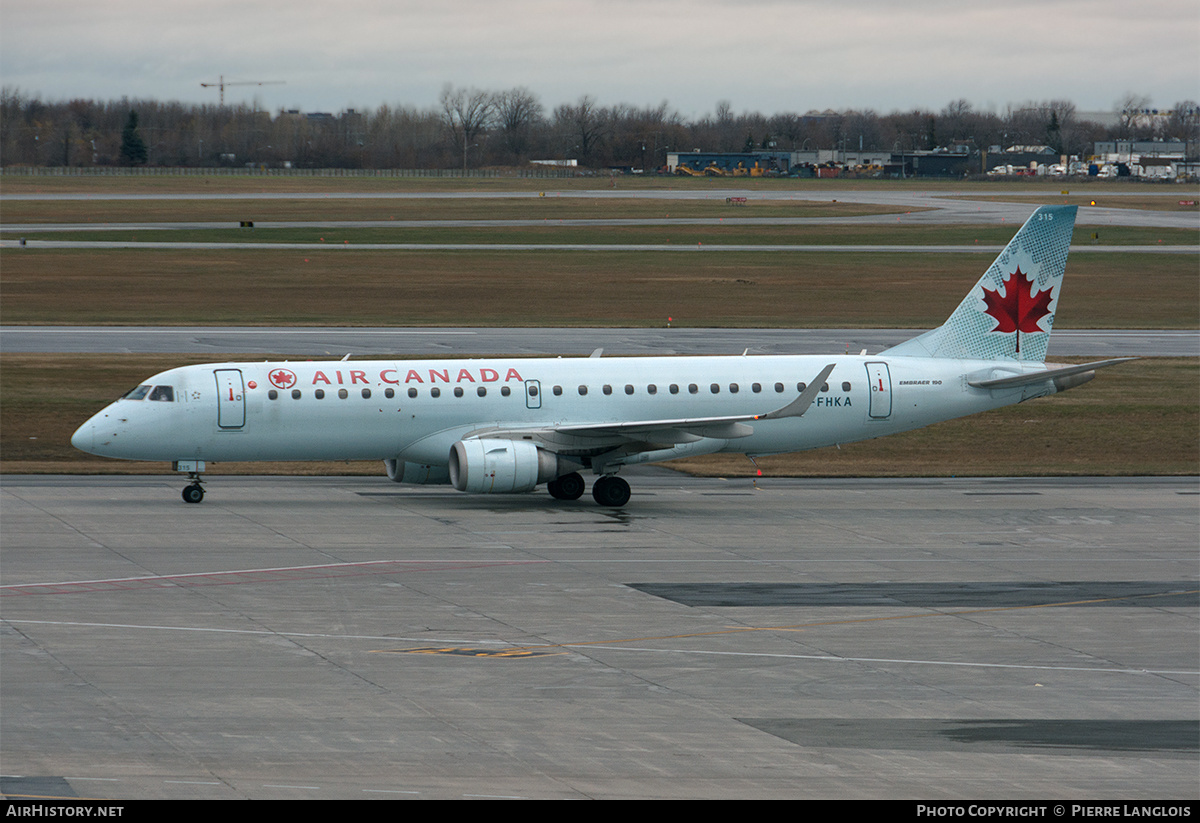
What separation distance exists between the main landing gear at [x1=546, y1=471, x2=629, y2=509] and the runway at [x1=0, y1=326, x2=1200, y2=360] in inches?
1054

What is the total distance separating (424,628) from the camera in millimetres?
26531

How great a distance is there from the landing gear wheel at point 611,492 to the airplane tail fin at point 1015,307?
982 cm

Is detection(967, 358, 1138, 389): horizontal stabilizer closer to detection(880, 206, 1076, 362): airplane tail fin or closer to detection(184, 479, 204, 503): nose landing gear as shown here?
detection(880, 206, 1076, 362): airplane tail fin

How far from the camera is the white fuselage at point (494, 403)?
127 ft

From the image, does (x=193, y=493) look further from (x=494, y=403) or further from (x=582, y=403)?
(x=582, y=403)

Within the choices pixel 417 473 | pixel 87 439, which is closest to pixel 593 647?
pixel 417 473

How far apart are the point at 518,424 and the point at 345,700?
18.8 m

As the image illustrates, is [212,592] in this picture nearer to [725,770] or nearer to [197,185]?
[725,770]

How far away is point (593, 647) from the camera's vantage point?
25.3 metres

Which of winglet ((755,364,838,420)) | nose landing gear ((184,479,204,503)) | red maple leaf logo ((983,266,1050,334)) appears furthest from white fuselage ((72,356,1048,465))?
winglet ((755,364,838,420))

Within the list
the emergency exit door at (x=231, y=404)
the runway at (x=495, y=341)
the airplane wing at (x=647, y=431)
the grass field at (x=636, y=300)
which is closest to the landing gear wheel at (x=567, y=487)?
the airplane wing at (x=647, y=431)

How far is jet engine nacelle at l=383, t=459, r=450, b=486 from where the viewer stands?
133 ft

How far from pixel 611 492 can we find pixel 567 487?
147 centimetres

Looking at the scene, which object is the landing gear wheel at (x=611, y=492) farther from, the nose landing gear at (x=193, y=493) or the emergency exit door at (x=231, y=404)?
the nose landing gear at (x=193, y=493)
